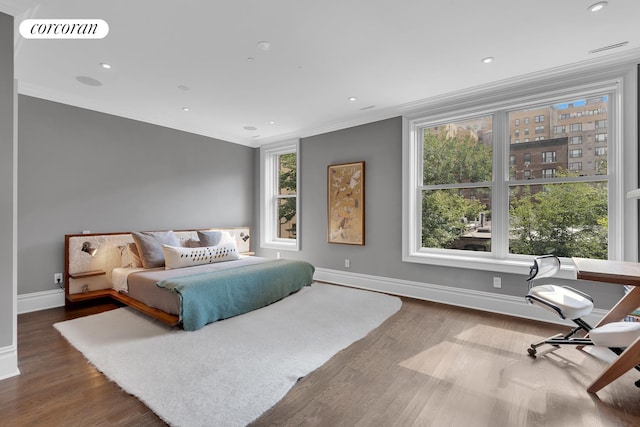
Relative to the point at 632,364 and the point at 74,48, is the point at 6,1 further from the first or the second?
the point at 632,364

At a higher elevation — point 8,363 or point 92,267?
point 92,267

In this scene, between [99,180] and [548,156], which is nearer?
[548,156]

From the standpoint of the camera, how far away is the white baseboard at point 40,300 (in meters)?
3.33

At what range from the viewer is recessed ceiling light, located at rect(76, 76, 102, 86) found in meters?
3.19

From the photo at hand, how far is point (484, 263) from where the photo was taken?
3.46 metres

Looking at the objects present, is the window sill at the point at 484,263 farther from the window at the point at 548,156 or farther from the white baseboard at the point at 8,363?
the white baseboard at the point at 8,363

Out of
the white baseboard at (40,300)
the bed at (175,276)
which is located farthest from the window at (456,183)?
the white baseboard at (40,300)

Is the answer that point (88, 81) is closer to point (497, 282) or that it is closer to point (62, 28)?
point (62, 28)

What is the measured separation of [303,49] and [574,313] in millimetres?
3090

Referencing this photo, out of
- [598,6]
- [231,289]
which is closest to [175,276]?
[231,289]

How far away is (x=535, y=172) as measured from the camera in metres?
3.32

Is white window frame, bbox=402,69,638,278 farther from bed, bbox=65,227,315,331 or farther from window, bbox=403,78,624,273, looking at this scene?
bed, bbox=65,227,315,331

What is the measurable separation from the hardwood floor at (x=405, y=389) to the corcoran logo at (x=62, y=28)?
8.39 ft

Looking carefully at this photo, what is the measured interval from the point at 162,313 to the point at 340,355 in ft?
6.08
